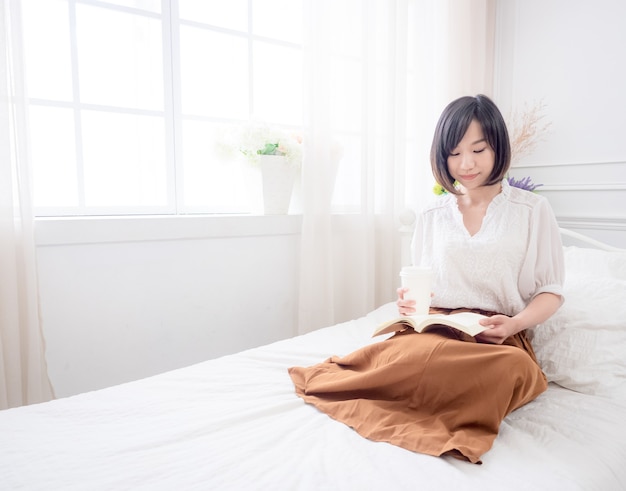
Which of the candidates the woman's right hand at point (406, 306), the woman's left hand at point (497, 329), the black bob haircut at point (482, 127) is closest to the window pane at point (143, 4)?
the black bob haircut at point (482, 127)

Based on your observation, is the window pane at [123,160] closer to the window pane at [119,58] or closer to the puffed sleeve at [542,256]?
the window pane at [119,58]

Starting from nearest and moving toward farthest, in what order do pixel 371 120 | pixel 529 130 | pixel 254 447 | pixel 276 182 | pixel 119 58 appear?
pixel 254 447 → pixel 119 58 → pixel 276 182 → pixel 371 120 → pixel 529 130

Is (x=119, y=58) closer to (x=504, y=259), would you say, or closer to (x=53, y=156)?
(x=53, y=156)

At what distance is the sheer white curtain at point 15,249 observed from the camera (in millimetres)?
1271

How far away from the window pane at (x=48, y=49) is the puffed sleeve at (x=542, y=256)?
64.4 inches

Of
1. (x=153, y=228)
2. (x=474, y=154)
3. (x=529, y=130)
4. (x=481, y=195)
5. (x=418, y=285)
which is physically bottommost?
(x=418, y=285)

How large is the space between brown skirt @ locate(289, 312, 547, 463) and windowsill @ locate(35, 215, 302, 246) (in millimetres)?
889

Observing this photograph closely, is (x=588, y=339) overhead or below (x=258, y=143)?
below

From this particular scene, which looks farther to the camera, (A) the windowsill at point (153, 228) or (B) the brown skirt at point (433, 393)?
(A) the windowsill at point (153, 228)

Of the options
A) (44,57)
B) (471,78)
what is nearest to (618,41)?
(471,78)

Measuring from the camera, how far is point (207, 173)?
6.34 feet

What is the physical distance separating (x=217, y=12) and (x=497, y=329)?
1.71m

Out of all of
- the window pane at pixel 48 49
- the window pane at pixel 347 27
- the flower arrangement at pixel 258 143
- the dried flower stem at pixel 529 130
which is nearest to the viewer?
the window pane at pixel 48 49

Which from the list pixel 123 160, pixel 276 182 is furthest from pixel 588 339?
pixel 123 160
